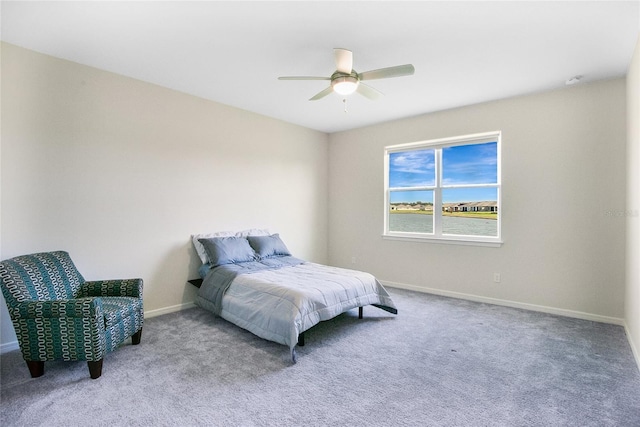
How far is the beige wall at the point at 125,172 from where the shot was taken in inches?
114

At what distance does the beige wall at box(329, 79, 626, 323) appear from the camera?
Result: 354 cm

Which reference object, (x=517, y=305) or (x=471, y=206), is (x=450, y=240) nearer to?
(x=471, y=206)

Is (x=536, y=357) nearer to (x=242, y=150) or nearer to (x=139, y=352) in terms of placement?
(x=139, y=352)

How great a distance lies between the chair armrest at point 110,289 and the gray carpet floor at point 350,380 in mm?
486

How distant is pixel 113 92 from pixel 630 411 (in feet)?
16.8

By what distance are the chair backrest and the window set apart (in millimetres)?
4228

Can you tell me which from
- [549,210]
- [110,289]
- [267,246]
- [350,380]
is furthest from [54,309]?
[549,210]

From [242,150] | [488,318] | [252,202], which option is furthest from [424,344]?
[242,150]

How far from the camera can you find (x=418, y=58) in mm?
3062

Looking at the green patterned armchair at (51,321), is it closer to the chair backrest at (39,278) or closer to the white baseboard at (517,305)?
the chair backrest at (39,278)

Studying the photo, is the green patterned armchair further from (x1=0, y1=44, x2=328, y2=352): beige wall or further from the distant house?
the distant house

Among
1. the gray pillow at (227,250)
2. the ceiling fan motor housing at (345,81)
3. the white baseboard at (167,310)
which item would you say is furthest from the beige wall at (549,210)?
the white baseboard at (167,310)

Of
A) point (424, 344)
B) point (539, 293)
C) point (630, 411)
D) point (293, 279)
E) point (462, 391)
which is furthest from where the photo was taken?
point (539, 293)

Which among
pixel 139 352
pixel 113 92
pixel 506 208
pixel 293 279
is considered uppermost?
pixel 113 92
